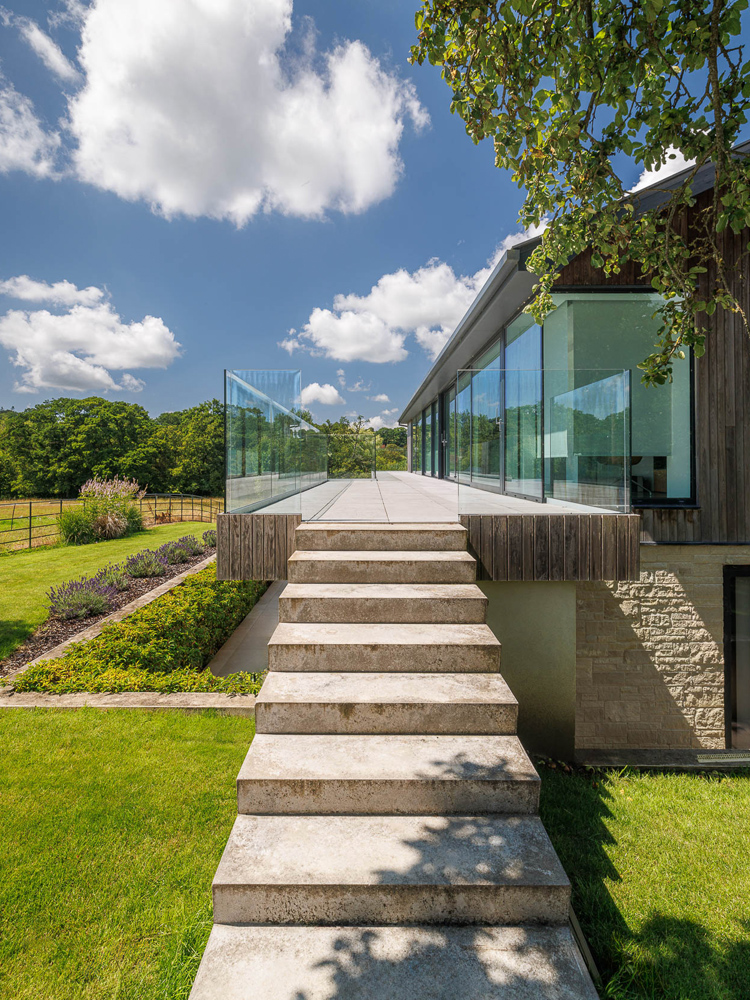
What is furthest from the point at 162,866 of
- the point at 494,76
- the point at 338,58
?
the point at 338,58

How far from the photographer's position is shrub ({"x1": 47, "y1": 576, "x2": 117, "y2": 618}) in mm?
7703

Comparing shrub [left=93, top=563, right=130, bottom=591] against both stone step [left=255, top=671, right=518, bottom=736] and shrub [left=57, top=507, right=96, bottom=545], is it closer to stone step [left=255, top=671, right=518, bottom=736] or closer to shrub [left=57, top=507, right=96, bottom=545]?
shrub [left=57, top=507, right=96, bottom=545]

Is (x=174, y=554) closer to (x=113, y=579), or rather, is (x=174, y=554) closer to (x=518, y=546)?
(x=113, y=579)

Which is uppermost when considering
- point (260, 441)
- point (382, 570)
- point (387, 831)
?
point (260, 441)

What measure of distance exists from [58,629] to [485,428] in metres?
6.97

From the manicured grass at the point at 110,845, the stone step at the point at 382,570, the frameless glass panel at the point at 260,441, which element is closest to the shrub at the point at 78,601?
the manicured grass at the point at 110,845

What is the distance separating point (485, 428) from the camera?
→ 710 centimetres

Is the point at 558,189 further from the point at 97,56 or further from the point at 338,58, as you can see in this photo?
the point at 97,56

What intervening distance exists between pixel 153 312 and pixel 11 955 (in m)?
60.4

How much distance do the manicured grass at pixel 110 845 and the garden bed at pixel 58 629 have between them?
7.36 feet

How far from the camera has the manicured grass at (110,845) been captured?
2.20 meters

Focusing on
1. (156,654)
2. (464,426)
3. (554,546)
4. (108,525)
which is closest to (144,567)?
(156,654)

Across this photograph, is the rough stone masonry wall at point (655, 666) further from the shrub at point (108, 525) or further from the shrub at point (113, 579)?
the shrub at point (108, 525)

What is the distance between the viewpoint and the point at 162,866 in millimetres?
2793
